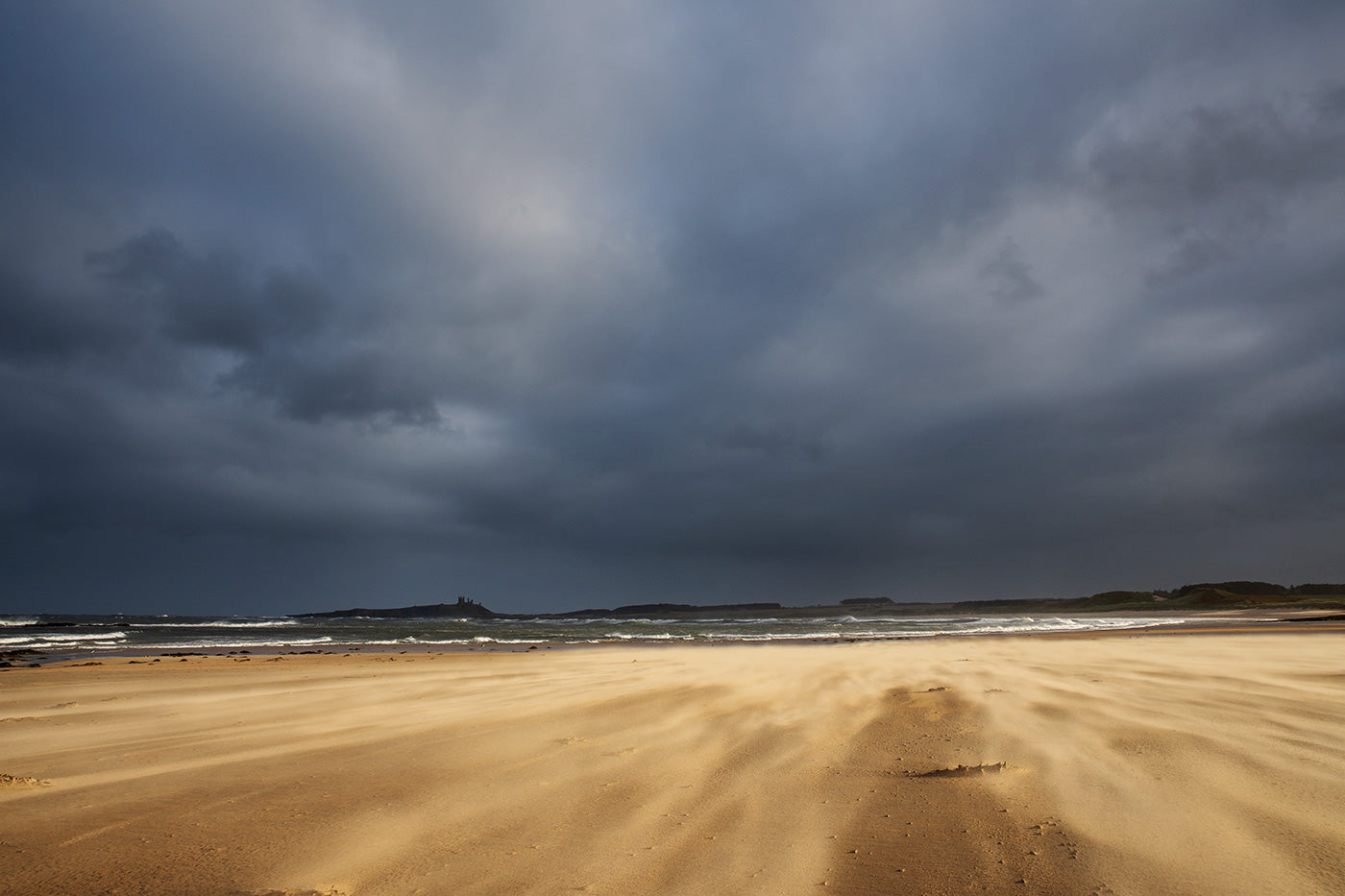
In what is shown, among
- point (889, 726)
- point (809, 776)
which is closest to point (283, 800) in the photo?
point (809, 776)

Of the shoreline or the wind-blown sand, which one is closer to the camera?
the wind-blown sand

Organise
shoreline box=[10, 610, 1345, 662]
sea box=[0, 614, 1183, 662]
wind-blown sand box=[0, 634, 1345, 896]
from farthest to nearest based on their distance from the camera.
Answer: sea box=[0, 614, 1183, 662], shoreline box=[10, 610, 1345, 662], wind-blown sand box=[0, 634, 1345, 896]

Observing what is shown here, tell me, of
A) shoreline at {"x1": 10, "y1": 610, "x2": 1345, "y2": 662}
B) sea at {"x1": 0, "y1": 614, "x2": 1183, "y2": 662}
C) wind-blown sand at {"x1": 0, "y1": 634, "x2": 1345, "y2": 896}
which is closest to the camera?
wind-blown sand at {"x1": 0, "y1": 634, "x2": 1345, "y2": 896}

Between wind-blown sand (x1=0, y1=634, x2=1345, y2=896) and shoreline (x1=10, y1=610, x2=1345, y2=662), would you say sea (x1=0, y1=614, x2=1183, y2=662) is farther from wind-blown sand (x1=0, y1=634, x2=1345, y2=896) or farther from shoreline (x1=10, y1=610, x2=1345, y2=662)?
wind-blown sand (x1=0, y1=634, x2=1345, y2=896)

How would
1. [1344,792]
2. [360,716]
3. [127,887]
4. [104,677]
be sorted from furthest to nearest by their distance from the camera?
[104,677]
[360,716]
[1344,792]
[127,887]

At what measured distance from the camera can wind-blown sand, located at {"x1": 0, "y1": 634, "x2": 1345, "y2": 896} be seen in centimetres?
253

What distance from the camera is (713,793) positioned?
11.7 ft

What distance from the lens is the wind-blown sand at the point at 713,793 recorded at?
2.53 meters

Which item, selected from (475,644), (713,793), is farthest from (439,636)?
(713,793)

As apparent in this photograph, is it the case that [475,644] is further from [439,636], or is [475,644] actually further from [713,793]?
[713,793]

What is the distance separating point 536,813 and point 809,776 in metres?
1.63

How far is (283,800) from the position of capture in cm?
359

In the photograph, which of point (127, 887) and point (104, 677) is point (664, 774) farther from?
point (104, 677)

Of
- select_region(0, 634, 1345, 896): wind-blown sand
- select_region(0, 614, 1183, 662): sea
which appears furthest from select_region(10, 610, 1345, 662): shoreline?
select_region(0, 634, 1345, 896): wind-blown sand
